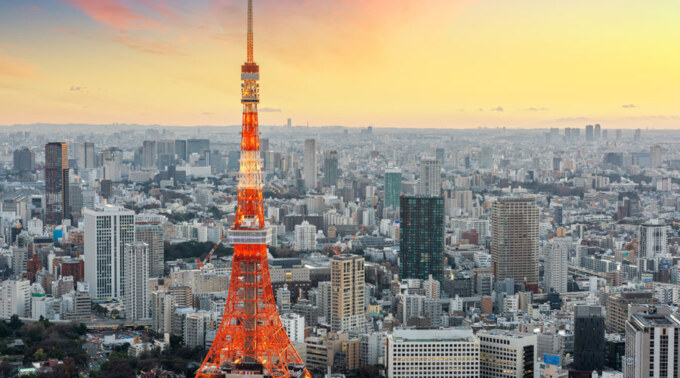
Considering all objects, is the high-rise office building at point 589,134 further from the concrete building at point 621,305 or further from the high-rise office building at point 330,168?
the concrete building at point 621,305

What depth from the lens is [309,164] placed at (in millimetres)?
50594

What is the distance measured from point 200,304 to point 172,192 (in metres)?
25.4

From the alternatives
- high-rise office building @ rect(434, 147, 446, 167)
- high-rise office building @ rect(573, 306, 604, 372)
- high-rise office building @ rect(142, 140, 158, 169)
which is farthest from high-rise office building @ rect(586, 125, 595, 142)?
high-rise office building @ rect(573, 306, 604, 372)

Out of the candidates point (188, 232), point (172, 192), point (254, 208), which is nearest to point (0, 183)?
point (172, 192)

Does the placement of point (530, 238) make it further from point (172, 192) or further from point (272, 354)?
point (172, 192)

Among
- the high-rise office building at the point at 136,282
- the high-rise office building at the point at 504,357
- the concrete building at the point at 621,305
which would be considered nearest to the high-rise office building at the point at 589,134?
the concrete building at the point at 621,305

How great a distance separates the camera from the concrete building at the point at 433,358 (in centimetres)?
1389

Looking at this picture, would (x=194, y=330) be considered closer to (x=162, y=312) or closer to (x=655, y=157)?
(x=162, y=312)

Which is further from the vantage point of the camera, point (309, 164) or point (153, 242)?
point (309, 164)

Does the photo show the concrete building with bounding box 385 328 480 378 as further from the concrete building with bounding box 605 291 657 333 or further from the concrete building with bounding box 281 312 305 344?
the concrete building with bounding box 605 291 657 333

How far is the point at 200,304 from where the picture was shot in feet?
66.5

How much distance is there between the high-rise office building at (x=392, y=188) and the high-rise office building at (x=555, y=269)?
1412cm

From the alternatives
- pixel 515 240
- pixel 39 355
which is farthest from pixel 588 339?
pixel 515 240

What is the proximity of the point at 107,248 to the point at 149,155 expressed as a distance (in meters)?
29.8
